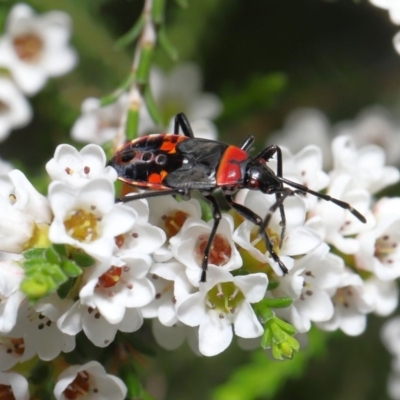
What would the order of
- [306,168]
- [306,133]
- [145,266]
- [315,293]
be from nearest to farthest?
[145,266]
[315,293]
[306,168]
[306,133]

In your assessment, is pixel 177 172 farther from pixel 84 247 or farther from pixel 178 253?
pixel 84 247

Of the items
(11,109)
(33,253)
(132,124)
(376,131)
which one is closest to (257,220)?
Answer: (33,253)

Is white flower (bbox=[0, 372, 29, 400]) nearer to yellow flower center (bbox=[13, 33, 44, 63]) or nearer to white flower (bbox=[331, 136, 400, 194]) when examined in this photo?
white flower (bbox=[331, 136, 400, 194])

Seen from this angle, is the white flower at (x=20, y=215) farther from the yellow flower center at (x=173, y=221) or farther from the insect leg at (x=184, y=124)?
the insect leg at (x=184, y=124)

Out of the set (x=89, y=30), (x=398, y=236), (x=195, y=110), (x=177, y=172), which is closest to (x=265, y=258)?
(x=177, y=172)

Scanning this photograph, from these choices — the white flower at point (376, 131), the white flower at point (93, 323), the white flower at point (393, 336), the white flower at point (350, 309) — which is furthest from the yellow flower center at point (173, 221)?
the white flower at point (376, 131)

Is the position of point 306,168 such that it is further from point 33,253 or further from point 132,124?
point 33,253

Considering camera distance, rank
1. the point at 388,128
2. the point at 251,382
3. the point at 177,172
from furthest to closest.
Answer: the point at 388,128 → the point at 251,382 → the point at 177,172
